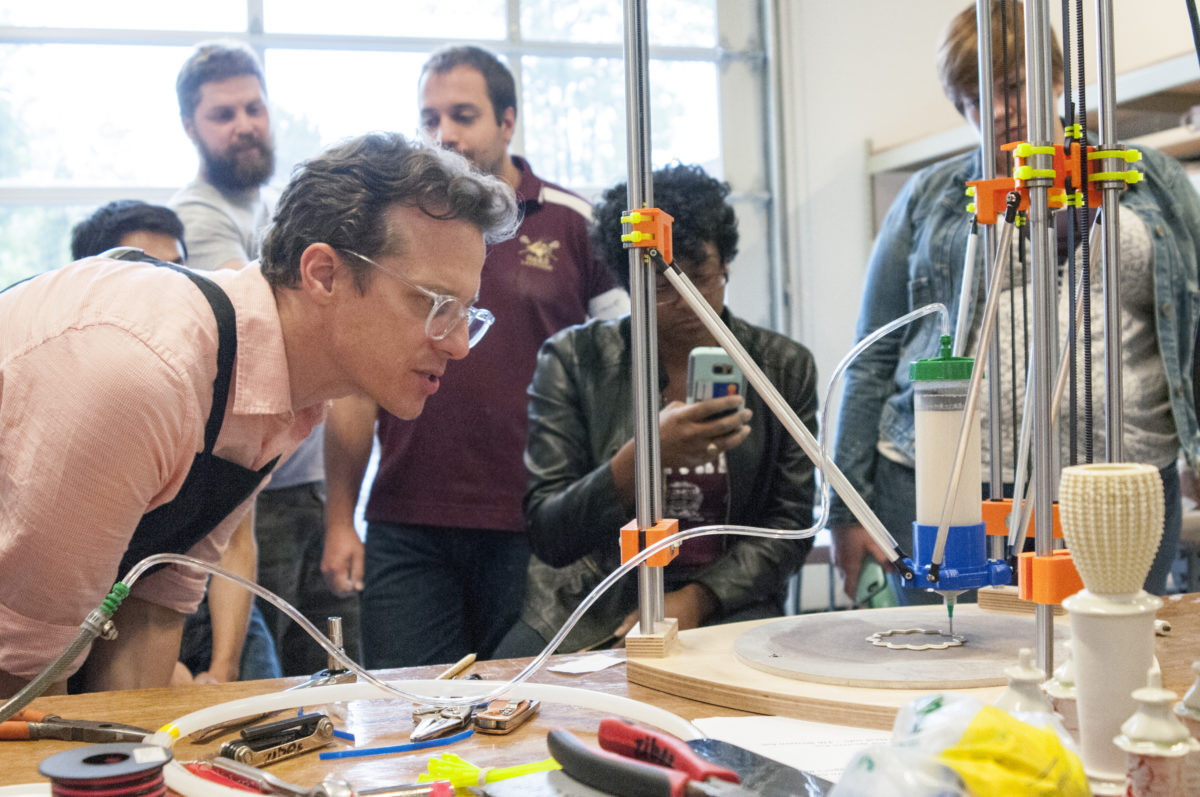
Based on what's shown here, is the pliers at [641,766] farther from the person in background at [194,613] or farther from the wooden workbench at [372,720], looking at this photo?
the person in background at [194,613]

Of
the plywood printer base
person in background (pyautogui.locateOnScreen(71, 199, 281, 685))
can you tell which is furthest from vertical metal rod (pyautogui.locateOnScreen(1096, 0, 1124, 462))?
person in background (pyautogui.locateOnScreen(71, 199, 281, 685))

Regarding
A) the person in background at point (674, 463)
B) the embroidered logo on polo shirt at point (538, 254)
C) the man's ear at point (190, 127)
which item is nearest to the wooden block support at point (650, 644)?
the person in background at point (674, 463)

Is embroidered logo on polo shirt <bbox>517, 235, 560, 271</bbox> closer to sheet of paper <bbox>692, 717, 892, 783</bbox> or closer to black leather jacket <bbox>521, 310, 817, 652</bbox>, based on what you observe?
black leather jacket <bbox>521, 310, 817, 652</bbox>

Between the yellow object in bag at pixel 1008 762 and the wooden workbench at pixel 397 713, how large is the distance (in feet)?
0.98

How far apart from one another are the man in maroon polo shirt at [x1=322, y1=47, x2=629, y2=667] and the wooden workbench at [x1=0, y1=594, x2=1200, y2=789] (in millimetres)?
919

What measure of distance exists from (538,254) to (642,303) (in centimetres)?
103

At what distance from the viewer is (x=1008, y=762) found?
479 millimetres

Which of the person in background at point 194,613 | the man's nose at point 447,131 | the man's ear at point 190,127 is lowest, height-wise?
the person in background at point 194,613

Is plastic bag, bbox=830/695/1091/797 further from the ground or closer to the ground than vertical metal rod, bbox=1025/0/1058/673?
closer to the ground

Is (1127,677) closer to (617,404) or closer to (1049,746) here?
(1049,746)

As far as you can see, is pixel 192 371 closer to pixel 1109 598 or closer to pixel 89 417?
pixel 89 417

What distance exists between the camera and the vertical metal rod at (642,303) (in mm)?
969

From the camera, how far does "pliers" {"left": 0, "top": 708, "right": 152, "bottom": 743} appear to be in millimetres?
795

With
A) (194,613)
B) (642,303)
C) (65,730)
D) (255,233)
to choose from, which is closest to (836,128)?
(255,233)
